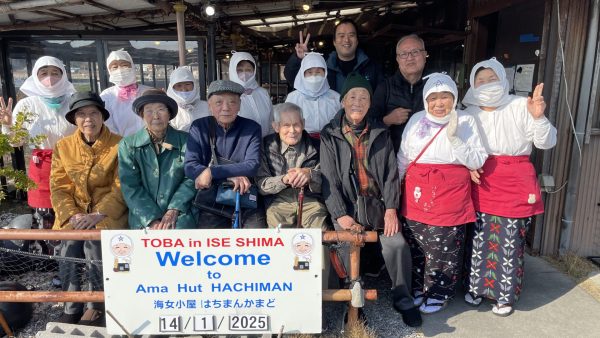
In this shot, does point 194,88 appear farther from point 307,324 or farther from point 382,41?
point 382,41

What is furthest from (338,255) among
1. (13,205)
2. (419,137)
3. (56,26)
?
(56,26)

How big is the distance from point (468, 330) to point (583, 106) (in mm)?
2284

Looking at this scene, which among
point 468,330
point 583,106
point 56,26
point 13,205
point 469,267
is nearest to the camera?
point 468,330

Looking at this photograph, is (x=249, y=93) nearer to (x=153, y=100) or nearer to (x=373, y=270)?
(x=153, y=100)

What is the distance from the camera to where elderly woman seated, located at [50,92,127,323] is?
298cm

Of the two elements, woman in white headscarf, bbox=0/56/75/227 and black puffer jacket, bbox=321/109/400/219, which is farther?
woman in white headscarf, bbox=0/56/75/227

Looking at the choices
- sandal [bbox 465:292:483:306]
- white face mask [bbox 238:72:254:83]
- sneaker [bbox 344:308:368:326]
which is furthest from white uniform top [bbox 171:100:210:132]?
sandal [bbox 465:292:483:306]

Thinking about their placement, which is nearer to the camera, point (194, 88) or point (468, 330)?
point (468, 330)

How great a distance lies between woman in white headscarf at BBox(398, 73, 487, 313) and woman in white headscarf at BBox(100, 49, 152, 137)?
7.83ft

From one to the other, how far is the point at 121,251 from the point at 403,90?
244cm

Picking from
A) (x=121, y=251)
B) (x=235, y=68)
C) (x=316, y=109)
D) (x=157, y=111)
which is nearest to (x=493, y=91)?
(x=316, y=109)

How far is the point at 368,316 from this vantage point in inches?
122

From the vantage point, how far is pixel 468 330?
9.53 feet

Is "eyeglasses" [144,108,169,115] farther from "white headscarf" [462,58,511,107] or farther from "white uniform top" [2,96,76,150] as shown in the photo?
"white headscarf" [462,58,511,107]
